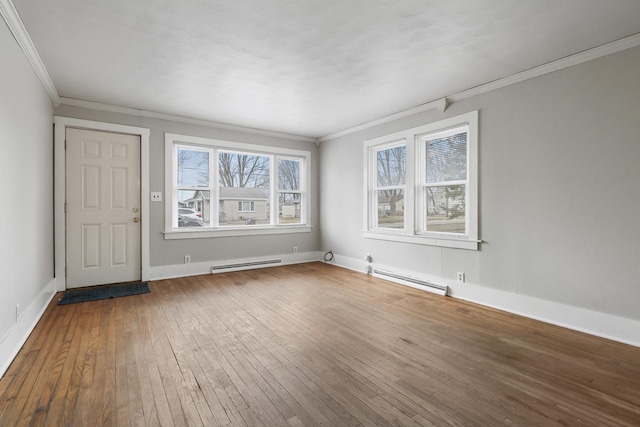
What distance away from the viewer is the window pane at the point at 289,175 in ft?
19.7

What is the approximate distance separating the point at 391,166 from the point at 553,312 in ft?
9.22

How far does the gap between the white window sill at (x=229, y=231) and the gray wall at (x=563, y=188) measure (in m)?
2.91

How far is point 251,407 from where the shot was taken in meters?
1.75

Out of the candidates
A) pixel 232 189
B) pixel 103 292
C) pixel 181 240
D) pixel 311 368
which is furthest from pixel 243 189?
pixel 311 368

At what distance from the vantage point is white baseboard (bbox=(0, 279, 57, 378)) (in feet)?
6.97

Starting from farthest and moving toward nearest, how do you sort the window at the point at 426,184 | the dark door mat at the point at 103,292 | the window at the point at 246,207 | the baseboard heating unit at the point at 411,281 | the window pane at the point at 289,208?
1. the window pane at the point at 289,208
2. the window at the point at 246,207
3. the baseboard heating unit at the point at 411,281
4. the window at the point at 426,184
5. the dark door mat at the point at 103,292

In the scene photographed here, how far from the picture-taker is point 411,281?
4406 mm

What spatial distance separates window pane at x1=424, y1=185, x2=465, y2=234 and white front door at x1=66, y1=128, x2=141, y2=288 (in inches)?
169

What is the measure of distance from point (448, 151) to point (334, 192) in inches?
95.2

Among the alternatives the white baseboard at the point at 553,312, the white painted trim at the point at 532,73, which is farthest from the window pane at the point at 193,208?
the white baseboard at the point at 553,312

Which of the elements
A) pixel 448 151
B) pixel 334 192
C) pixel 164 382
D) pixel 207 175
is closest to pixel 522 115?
pixel 448 151

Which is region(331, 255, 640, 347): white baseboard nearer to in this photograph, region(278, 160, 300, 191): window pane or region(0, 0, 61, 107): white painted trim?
region(278, 160, 300, 191): window pane

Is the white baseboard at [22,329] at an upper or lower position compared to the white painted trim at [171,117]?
lower

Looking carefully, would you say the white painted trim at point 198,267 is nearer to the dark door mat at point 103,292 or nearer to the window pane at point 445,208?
the dark door mat at point 103,292
